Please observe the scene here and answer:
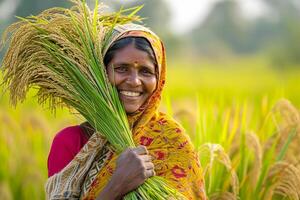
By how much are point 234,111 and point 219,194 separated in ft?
3.11

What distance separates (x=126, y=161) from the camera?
342 cm

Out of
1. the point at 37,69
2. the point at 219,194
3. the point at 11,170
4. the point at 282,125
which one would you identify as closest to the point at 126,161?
the point at 37,69

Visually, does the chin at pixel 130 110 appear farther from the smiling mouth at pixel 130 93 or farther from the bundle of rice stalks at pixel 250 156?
the bundle of rice stalks at pixel 250 156

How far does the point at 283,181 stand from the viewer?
4.42 metres

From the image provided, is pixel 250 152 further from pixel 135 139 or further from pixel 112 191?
pixel 112 191

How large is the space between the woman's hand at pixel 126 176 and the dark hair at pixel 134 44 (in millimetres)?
506

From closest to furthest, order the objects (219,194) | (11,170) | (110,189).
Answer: (110,189), (219,194), (11,170)

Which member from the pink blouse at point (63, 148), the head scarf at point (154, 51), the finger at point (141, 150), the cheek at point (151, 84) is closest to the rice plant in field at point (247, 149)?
the pink blouse at point (63, 148)

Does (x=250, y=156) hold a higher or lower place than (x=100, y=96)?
lower

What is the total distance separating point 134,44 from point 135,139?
446mm

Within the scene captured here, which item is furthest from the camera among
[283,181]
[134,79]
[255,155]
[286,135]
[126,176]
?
[286,135]

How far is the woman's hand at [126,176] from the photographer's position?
341 cm

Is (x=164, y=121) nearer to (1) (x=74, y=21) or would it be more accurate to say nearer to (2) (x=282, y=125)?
Result: (1) (x=74, y=21)

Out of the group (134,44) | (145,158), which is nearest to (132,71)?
(134,44)
